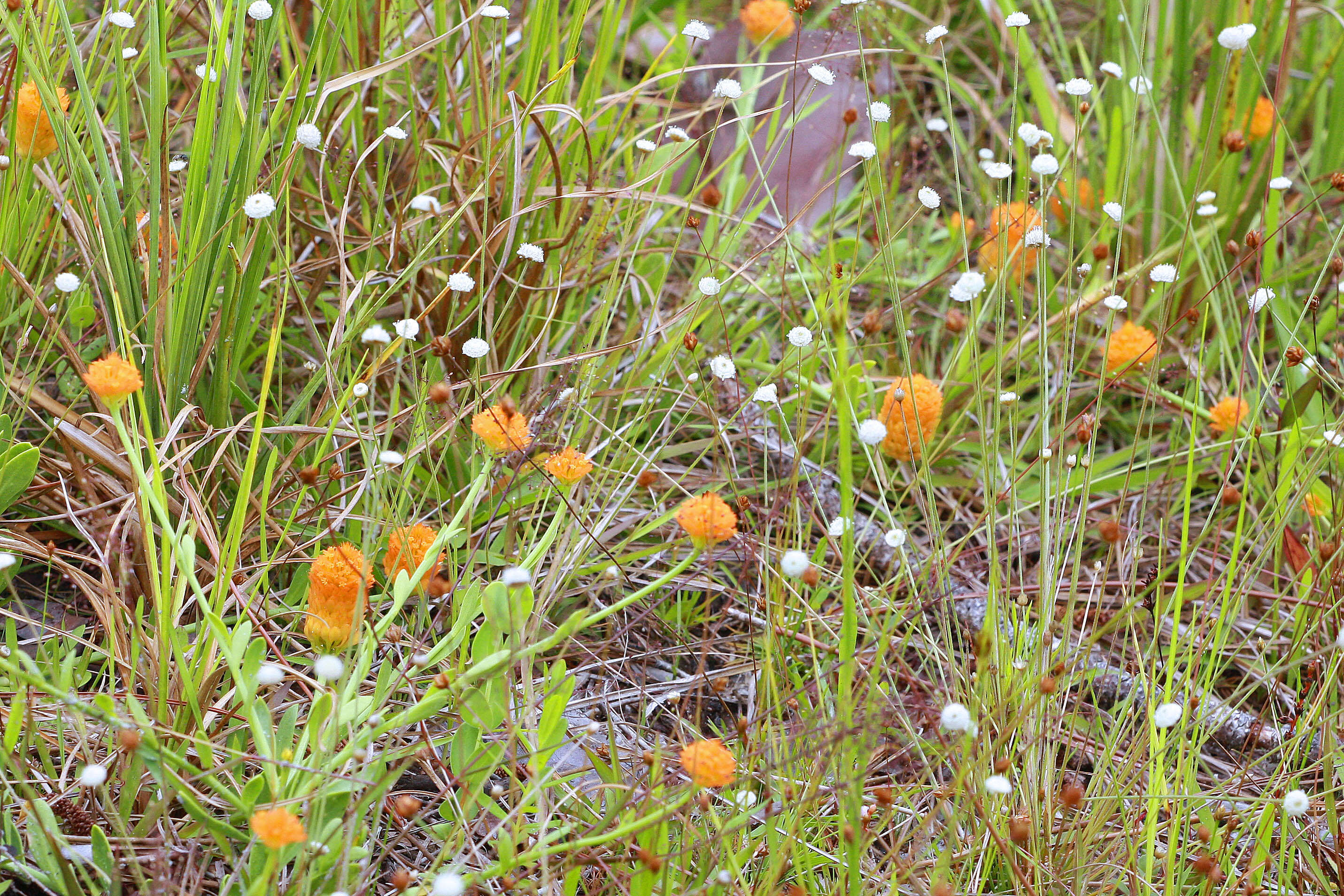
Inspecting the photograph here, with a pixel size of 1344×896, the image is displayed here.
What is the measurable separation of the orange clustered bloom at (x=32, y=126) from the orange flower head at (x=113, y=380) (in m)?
0.46

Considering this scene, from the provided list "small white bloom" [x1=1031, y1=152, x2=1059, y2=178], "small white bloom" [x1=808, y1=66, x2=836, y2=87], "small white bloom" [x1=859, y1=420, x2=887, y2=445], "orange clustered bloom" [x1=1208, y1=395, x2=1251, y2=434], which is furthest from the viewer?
"orange clustered bloom" [x1=1208, y1=395, x2=1251, y2=434]

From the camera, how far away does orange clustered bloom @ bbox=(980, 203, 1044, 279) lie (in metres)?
1.27

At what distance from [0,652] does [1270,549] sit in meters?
1.21

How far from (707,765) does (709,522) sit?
190 mm

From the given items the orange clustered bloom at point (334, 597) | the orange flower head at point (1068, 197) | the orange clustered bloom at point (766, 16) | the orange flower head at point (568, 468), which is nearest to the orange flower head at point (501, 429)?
the orange flower head at point (568, 468)

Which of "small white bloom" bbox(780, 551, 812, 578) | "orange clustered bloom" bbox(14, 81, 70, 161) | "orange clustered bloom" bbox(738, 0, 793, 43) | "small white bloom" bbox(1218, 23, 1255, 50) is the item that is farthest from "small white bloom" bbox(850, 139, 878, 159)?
"orange clustered bloom" bbox(14, 81, 70, 161)

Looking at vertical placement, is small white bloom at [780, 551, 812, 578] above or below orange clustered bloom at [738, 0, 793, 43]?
below

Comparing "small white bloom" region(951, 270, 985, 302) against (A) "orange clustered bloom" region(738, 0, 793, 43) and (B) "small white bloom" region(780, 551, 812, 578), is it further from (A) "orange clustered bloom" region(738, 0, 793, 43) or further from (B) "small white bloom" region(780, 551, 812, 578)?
(A) "orange clustered bloom" region(738, 0, 793, 43)

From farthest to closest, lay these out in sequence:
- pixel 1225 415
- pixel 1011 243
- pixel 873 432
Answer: pixel 1011 243, pixel 1225 415, pixel 873 432

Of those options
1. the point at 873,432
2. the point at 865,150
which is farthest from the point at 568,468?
the point at 865,150

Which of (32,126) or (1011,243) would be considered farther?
(1011,243)

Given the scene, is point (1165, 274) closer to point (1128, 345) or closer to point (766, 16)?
point (1128, 345)

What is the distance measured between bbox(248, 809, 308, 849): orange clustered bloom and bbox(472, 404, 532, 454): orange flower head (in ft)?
1.13

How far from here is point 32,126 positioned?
3.74 ft
